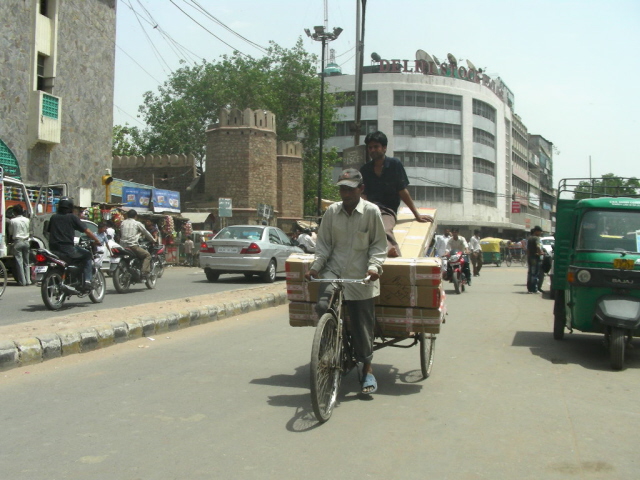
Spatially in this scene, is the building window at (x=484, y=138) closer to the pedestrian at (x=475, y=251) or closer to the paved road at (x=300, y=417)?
→ the pedestrian at (x=475, y=251)

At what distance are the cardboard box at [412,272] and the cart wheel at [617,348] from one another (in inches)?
97.6

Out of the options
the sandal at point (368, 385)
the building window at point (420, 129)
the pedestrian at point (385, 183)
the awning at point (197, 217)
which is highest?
the building window at point (420, 129)

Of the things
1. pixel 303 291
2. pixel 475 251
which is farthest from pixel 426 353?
pixel 475 251

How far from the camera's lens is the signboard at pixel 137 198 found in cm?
3030

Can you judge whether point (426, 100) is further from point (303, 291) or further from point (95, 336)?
point (303, 291)

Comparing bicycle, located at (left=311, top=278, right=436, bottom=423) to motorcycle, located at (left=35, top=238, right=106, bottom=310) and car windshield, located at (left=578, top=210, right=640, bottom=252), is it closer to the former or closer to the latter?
car windshield, located at (left=578, top=210, right=640, bottom=252)

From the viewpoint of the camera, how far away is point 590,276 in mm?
7070

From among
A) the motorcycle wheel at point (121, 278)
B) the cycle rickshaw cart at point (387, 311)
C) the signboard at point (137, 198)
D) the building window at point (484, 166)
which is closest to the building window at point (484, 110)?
the building window at point (484, 166)

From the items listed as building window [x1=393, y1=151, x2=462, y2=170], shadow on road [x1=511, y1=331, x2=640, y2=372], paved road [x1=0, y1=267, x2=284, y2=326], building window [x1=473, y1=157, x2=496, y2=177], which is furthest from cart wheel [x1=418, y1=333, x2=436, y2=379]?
building window [x1=473, y1=157, x2=496, y2=177]

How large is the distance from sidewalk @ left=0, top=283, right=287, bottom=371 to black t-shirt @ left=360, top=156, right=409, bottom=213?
11.3ft

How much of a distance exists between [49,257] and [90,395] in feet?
17.6

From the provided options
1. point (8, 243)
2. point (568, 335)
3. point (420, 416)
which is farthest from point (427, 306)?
point (8, 243)

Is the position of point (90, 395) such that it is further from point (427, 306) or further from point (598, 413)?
point (598, 413)

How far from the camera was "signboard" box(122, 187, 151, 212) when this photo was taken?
30297 millimetres
